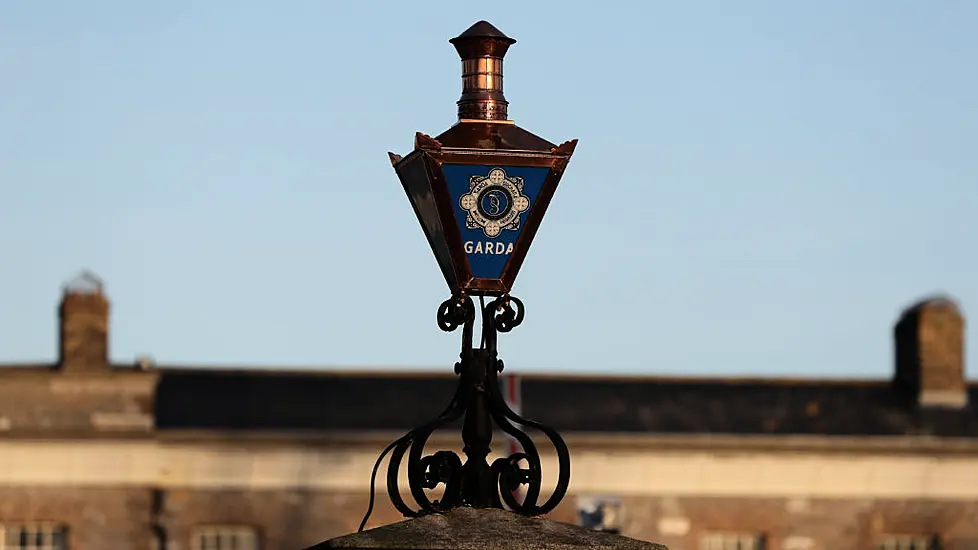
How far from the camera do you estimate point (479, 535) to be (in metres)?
9.91

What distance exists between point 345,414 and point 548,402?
384 cm

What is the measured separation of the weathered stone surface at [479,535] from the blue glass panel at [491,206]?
964 millimetres

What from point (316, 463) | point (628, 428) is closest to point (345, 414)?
point (316, 463)

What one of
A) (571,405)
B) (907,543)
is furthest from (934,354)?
(571,405)

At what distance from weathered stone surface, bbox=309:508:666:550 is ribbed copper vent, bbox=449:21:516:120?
150 centimetres

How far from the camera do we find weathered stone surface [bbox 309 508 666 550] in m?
9.73

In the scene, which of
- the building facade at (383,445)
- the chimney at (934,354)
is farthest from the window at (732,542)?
the chimney at (934,354)

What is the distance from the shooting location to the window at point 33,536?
52812 mm

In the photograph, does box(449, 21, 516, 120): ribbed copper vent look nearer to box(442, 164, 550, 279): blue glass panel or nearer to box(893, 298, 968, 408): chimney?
box(442, 164, 550, 279): blue glass panel

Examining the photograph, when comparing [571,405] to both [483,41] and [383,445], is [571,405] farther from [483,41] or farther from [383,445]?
[483,41]

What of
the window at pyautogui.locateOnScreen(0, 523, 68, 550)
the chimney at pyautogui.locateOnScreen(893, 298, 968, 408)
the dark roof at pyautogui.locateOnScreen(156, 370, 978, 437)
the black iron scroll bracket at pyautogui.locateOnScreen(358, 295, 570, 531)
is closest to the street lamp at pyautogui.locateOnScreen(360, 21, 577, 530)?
the black iron scroll bracket at pyautogui.locateOnScreen(358, 295, 570, 531)

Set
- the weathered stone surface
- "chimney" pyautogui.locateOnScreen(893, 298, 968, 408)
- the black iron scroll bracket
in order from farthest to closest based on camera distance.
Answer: "chimney" pyautogui.locateOnScreen(893, 298, 968, 408) → the black iron scroll bracket → the weathered stone surface

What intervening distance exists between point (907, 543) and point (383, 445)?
9930 mm

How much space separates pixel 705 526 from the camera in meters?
54.3
